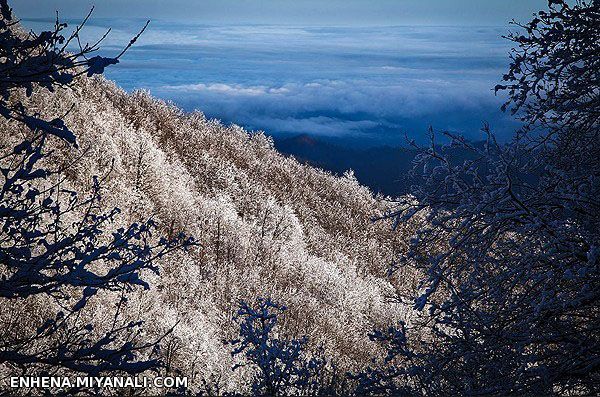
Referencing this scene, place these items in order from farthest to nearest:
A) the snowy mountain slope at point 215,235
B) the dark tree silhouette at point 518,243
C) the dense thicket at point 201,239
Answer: the snowy mountain slope at point 215,235
the dense thicket at point 201,239
the dark tree silhouette at point 518,243

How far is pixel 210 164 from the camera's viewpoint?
40.8 meters

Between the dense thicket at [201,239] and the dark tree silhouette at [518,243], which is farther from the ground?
A: the dark tree silhouette at [518,243]

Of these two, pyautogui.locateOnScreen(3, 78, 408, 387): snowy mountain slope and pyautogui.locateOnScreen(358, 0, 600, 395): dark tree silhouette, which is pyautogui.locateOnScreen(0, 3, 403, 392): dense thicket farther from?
pyautogui.locateOnScreen(358, 0, 600, 395): dark tree silhouette

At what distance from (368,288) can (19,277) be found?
3128 centimetres

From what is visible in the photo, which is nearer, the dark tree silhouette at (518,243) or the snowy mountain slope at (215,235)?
the dark tree silhouette at (518,243)

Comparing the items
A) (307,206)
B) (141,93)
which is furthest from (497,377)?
(141,93)

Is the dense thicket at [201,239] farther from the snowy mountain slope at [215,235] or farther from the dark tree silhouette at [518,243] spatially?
the dark tree silhouette at [518,243]

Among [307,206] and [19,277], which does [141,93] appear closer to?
[307,206]

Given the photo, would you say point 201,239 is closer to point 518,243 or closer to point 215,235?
point 215,235

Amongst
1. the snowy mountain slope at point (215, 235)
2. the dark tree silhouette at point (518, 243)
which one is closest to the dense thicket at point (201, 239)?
the snowy mountain slope at point (215, 235)

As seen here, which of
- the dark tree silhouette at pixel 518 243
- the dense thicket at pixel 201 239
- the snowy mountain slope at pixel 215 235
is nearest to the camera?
the dark tree silhouette at pixel 518 243

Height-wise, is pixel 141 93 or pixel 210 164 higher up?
pixel 141 93

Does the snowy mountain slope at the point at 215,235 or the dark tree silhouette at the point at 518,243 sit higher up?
the dark tree silhouette at the point at 518,243

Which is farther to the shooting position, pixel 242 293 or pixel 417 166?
pixel 242 293
